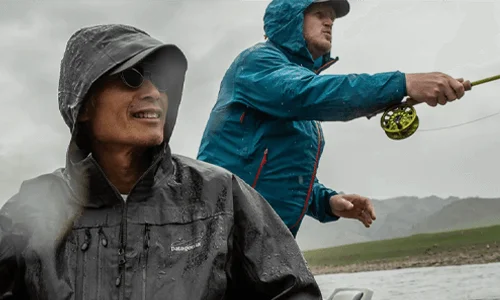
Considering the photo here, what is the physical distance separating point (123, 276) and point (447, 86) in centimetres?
265

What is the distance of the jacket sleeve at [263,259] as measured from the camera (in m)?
2.76

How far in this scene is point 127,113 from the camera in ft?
9.34

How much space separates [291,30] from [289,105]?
812mm

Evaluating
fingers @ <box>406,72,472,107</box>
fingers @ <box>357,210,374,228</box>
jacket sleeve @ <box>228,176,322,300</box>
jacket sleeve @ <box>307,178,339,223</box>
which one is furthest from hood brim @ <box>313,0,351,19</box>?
jacket sleeve @ <box>228,176,322,300</box>

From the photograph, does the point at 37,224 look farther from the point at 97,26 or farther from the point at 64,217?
the point at 97,26

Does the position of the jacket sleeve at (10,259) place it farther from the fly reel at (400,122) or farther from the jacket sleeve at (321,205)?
the jacket sleeve at (321,205)

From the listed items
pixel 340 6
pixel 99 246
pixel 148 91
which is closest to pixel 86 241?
pixel 99 246

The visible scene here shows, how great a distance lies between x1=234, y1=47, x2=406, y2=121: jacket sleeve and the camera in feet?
15.6

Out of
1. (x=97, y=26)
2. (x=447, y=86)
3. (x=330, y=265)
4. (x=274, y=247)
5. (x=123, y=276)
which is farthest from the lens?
(x=330, y=265)

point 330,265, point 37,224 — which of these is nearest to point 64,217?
point 37,224

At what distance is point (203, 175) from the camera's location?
293 cm

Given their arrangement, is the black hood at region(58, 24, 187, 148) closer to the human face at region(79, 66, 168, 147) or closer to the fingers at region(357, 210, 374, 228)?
the human face at region(79, 66, 168, 147)

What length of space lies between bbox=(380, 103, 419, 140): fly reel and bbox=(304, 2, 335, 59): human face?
90 cm

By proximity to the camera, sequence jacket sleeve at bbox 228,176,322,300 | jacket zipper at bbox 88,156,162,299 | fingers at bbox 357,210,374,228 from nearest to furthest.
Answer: jacket zipper at bbox 88,156,162,299 → jacket sleeve at bbox 228,176,322,300 → fingers at bbox 357,210,374,228
